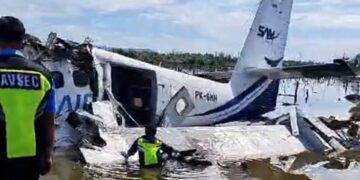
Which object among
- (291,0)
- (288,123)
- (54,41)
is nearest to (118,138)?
(54,41)

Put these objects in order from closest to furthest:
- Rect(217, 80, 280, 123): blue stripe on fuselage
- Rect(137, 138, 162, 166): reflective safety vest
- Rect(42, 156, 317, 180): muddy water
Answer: Rect(42, 156, 317, 180): muddy water
Rect(137, 138, 162, 166): reflective safety vest
Rect(217, 80, 280, 123): blue stripe on fuselage

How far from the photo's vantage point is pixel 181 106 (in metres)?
14.5

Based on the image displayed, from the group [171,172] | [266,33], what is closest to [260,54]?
[266,33]

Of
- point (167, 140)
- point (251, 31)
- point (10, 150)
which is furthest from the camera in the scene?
point (251, 31)

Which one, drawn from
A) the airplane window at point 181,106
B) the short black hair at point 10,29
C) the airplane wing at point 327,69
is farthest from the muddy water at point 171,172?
the short black hair at point 10,29

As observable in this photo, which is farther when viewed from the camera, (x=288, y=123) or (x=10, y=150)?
(x=288, y=123)

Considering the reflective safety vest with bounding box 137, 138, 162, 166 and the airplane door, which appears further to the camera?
the airplane door

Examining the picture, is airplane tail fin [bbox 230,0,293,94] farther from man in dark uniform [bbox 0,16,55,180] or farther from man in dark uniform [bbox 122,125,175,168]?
man in dark uniform [bbox 0,16,55,180]

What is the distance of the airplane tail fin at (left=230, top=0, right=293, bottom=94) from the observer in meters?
17.7

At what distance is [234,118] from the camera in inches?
674

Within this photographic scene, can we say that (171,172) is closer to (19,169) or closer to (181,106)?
(181,106)

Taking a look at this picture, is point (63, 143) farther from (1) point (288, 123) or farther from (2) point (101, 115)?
(1) point (288, 123)

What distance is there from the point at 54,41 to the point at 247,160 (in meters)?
4.58

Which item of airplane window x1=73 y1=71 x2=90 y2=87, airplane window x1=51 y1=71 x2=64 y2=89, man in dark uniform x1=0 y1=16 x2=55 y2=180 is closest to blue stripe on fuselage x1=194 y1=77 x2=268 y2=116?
airplane window x1=73 y1=71 x2=90 y2=87
